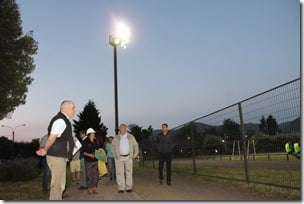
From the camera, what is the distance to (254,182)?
31.7ft

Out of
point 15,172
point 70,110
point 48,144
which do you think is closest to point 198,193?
point 70,110

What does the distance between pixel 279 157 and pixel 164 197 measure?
262cm

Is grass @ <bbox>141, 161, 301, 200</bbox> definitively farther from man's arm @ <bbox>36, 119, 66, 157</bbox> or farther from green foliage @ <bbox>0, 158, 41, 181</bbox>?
green foliage @ <bbox>0, 158, 41, 181</bbox>

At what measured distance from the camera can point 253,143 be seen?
31.7 feet

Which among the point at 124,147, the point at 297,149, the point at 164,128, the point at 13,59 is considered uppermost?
the point at 13,59

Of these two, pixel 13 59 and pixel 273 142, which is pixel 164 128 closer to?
pixel 273 142

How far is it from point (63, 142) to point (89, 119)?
76.7 m

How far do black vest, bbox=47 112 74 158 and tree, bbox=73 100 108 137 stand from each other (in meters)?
74.9

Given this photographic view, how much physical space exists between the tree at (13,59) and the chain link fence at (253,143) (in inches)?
441

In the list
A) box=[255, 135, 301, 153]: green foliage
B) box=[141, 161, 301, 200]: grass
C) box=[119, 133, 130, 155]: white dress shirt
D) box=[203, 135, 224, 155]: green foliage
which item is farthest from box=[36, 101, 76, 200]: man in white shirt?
box=[203, 135, 224, 155]: green foliage

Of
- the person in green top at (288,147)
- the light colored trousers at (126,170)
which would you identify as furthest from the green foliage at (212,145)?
the person in green top at (288,147)

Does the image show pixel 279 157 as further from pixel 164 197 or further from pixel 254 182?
pixel 164 197

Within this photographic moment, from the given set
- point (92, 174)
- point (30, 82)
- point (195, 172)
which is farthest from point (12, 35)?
point (92, 174)

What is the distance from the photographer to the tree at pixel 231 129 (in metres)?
10.6
